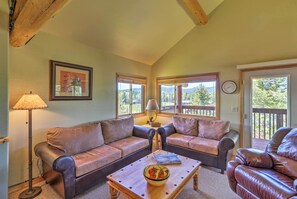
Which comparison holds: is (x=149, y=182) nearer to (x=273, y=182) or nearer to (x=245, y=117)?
(x=273, y=182)

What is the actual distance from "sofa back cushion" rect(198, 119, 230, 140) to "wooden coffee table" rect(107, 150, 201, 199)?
1303mm

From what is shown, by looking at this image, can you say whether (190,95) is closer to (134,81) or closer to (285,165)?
(134,81)

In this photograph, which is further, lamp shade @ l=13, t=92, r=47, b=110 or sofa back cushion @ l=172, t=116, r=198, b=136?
sofa back cushion @ l=172, t=116, r=198, b=136

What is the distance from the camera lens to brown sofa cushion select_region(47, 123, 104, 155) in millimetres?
2396

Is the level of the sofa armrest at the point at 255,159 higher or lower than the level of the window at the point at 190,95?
lower

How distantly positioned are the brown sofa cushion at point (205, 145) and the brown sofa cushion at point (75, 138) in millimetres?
1859

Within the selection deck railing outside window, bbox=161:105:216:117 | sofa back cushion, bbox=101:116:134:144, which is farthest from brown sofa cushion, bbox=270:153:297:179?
sofa back cushion, bbox=101:116:134:144

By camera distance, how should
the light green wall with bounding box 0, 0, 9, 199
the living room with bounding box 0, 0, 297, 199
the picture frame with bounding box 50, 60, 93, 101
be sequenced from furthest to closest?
the picture frame with bounding box 50, 60, 93, 101 → the living room with bounding box 0, 0, 297, 199 → the light green wall with bounding box 0, 0, 9, 199

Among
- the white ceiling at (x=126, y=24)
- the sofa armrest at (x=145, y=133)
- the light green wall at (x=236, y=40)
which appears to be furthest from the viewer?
the sofa armrest at (x=145, y=133)

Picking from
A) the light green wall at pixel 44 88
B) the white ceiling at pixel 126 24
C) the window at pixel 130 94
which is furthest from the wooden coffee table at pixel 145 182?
the white ceiling at pixel 126 24

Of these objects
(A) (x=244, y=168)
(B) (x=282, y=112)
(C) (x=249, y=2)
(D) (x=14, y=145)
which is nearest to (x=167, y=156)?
(A) (x=244, y=168)

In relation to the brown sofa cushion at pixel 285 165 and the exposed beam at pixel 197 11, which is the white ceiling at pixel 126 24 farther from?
the brown sofa cushion at pixel 285 165

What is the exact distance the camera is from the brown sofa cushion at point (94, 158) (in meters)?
2.19

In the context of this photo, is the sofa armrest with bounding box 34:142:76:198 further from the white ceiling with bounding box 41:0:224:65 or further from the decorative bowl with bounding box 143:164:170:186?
the white ceiling with bounding box 41:0:224:65
